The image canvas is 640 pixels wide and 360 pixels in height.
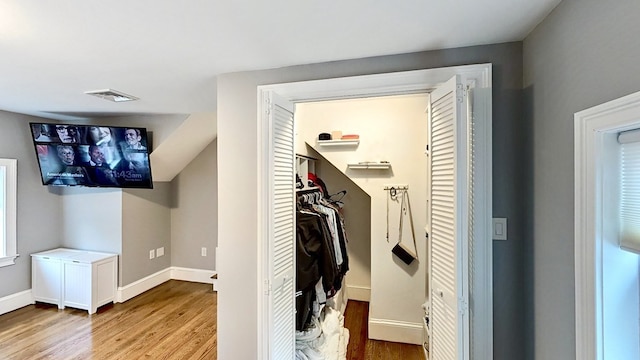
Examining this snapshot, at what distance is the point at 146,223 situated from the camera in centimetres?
416

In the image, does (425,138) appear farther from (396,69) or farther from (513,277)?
Answer: (513,277)

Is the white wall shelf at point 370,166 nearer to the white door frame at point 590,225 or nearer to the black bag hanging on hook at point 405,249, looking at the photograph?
the black bag hanging on hook at point 405,249

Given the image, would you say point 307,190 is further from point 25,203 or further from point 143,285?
point 25,203

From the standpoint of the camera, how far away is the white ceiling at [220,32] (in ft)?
3.99

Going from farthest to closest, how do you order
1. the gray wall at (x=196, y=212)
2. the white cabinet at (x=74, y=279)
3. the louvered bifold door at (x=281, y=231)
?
the gray wall at (x=196, y=212) < the white cabinet at (x=74, y=279) < the louvered bifold door at (x=281, y=231)

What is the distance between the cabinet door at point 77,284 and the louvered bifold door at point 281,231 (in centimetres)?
270

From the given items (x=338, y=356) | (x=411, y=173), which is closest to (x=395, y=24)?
(x=411, y=173)

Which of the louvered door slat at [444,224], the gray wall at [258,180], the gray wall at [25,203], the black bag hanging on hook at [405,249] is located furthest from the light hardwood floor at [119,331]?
the louvered door slat at [444,224]

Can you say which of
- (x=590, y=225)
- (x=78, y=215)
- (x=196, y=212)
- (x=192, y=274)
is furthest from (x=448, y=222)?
(x=78, y=215)

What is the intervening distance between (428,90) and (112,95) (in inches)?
101

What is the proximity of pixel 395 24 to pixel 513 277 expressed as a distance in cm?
135

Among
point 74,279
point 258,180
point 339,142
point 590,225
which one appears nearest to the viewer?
point 590,225

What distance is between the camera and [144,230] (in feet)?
13.5

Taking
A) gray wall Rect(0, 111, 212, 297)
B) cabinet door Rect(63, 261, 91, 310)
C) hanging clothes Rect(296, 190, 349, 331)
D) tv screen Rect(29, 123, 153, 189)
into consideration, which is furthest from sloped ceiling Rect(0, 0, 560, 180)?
cabinet door Rect(63, 261, 91, 310)
